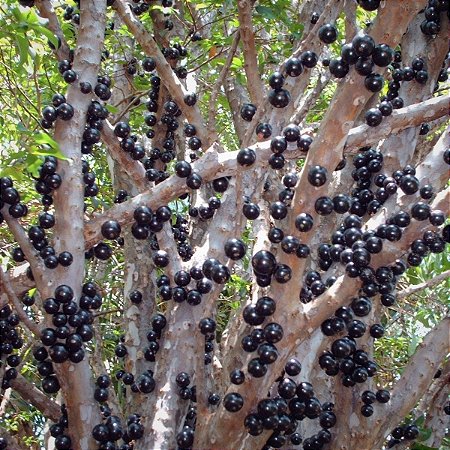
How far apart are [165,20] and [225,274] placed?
2371mm

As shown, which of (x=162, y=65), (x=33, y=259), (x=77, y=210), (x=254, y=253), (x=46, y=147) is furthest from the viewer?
(x=162, y=65)

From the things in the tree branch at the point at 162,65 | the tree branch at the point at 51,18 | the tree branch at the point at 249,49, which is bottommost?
the tree branch at the point at 51,18

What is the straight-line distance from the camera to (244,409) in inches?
103

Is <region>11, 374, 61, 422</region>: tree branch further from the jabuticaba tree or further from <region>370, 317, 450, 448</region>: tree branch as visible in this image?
<region>370, 317, 450, 448</region>: tree branch

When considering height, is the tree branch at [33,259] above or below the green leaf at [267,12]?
below

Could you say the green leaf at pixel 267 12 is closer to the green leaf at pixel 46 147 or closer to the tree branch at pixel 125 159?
the tree branch at pixel 125 159

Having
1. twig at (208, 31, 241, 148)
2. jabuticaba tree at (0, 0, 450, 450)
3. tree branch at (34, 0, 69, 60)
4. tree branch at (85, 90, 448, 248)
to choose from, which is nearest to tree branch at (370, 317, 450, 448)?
jabuticaba tree at (0, 0, 450, 450)

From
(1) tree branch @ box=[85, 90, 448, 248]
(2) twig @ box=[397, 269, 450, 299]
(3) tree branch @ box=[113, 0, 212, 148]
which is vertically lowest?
(1) tree branch @ box=[85, 90, 448, 248]

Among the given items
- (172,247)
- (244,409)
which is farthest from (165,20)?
(244,409)

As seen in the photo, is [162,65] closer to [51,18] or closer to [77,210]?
[51,18]

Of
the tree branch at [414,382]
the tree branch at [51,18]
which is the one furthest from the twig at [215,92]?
the tree branch at [414,382]

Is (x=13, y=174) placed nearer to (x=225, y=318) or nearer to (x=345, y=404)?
(x=345, y=404)

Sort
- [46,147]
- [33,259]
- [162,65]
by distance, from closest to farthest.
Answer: [46,147], [33,259], [162,65]

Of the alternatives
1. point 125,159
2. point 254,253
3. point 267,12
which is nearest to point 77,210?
point 125,159
